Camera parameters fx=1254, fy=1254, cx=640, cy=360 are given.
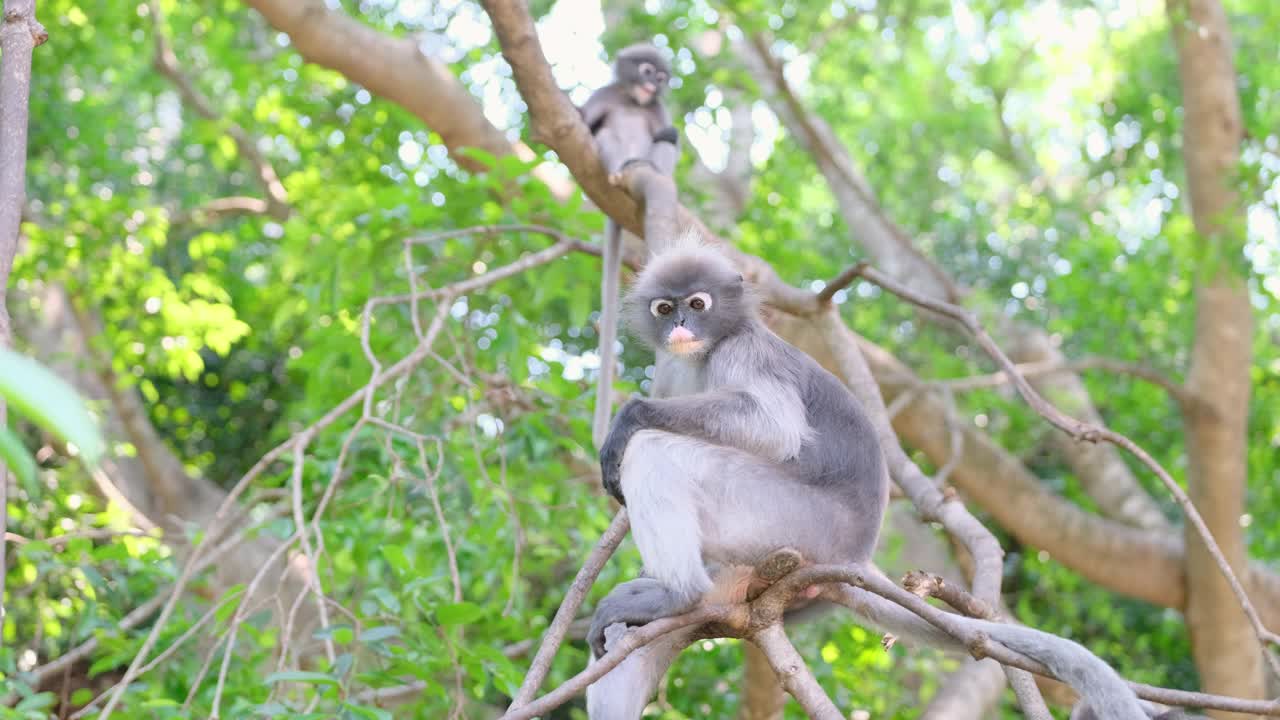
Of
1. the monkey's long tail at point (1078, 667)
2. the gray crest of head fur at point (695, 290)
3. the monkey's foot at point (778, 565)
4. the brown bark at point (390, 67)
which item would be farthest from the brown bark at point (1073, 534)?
the monkey's long tail at point (1078, 667)

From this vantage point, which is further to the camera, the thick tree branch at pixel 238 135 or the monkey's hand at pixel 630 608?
the thick tree branch at pixel 238 135

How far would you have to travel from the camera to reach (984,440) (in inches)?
274

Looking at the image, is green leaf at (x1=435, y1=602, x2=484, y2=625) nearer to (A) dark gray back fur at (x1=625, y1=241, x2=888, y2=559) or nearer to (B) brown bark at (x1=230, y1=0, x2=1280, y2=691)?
(A) dark gray back fur at (x1=625, y1=241, x2=888, y2=559)

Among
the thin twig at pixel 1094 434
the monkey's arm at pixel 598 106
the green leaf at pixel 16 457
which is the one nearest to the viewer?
the green leaf at pixel 16 457

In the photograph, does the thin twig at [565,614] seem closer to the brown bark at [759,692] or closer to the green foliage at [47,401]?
the green foliage at [47,401]

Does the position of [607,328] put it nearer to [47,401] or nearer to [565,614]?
[565,614]

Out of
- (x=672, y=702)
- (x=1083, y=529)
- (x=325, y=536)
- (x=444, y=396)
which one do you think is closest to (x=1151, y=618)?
Answer: (x=1083, y=529)

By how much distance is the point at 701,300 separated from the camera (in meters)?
3.00

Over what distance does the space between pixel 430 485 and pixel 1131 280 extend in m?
5.74

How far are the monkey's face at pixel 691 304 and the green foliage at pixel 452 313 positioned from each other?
75cm

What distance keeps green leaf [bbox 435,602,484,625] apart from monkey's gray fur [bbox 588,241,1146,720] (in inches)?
17.3

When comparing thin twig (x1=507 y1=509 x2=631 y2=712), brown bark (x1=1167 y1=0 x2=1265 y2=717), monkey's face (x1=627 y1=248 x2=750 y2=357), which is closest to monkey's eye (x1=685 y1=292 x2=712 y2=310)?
monkey's face (x1=627 y1=248 x2=750 y2=357)

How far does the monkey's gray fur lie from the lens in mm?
2588

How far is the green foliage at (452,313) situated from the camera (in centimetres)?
392
